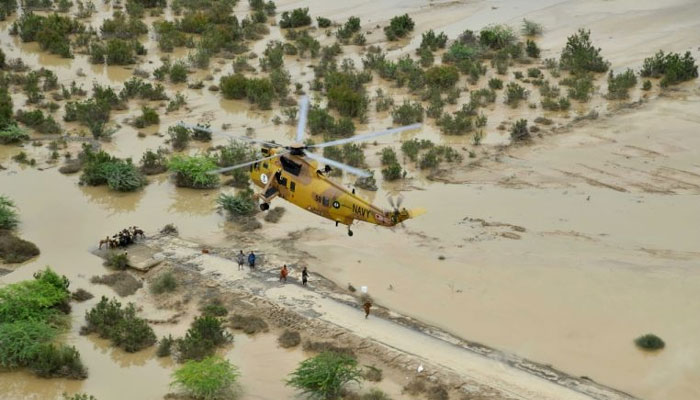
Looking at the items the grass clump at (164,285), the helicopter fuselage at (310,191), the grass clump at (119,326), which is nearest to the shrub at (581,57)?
the helicopter fuselage at (310,191)

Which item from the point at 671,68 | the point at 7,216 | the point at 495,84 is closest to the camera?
the point at 7,216

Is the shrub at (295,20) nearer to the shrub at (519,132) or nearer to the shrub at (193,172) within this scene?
the shrub at (519,132)

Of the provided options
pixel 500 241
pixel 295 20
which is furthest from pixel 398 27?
pixel 500 241

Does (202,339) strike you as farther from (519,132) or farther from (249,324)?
(519,132)

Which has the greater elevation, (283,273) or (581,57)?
(581,57)

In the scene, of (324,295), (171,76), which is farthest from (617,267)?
(171,76)

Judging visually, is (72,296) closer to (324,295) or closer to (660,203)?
(324,295)
